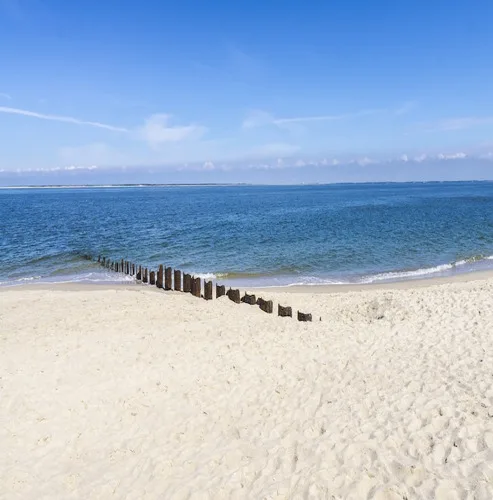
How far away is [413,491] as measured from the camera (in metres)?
6.14

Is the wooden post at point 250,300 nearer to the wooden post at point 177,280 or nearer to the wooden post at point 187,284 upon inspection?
the wooden post at point 187,284

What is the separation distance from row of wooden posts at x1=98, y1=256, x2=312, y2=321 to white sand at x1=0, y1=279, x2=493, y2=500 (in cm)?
175

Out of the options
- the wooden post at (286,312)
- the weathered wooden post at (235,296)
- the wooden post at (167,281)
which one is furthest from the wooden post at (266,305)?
the wooden post at (167,281)

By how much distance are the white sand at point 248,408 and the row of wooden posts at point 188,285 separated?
1748 mm

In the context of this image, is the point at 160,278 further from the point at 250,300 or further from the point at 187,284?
the point at 250,300

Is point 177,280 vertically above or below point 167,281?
above

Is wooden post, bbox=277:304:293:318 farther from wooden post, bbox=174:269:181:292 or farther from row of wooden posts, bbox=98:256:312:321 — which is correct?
wooden post, bbox=174:269:181:292

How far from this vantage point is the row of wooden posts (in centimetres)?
1598

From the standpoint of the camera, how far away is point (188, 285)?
21031 mm

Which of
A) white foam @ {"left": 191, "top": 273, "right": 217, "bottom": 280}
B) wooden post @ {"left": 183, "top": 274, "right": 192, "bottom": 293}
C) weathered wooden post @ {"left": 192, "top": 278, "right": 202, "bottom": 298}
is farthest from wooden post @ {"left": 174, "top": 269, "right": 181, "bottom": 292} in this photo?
white foam @ {"left": 191, "top": 273, "right": 217, "bottom": 280}

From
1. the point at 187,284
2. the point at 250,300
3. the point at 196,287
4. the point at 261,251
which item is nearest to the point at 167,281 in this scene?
the point at 187,284

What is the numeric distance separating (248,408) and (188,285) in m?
12.7

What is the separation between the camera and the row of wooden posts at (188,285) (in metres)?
16.0

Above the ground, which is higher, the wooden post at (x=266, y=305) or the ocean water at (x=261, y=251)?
the wooden post at (x=266, y=305)
